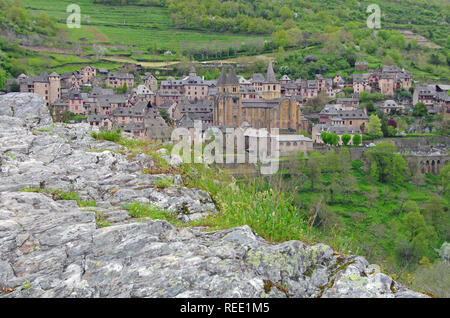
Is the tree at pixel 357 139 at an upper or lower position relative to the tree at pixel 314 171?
upper

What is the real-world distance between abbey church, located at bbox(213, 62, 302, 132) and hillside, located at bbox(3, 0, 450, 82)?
64.6 ft

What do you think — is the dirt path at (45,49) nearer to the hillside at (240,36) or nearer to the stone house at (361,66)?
the hillside at (240,36)

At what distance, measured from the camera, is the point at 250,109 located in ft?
214

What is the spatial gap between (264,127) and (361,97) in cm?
1881

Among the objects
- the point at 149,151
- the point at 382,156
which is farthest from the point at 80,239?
the point at 382,156

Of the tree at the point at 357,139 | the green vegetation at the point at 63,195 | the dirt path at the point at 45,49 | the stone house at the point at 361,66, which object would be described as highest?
the dirt path at the point at 45,49

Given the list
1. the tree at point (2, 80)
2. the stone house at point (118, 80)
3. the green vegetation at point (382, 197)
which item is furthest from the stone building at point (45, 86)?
the green vegetation at point (382, 197)

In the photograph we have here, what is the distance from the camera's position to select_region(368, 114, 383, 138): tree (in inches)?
2395

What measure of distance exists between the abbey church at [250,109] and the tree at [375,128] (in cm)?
889

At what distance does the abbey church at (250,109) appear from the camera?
62219 millimetres

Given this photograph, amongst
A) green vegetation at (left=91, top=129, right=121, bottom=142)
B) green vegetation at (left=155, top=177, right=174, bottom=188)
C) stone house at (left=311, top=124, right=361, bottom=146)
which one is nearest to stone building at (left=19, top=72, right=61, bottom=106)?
stone house at (left=311, top=124, right=361, bottom=146)

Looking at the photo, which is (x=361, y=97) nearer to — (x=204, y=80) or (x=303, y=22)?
(x=204, y=80)

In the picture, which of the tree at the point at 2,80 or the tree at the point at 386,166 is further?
the tree at the point at 2,80

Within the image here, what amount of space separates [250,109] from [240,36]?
1867 inches
